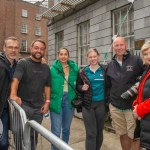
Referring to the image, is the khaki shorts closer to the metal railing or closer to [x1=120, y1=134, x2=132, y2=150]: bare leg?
[x1=120, y1=134, x2=132, y2=150]: bare leg

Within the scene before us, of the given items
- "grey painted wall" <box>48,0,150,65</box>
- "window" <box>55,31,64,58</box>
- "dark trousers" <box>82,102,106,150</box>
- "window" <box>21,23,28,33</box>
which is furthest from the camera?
"window" <box>21,23,28,33</box>

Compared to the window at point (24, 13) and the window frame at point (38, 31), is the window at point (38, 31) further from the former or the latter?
the window at point (24, 13)

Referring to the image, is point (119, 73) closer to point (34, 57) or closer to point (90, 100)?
point (90, 100)

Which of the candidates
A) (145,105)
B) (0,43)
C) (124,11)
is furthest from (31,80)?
(0,43)

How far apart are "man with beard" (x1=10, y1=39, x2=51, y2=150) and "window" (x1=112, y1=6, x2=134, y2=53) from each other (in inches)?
208

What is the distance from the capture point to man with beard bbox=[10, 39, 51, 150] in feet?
12.2

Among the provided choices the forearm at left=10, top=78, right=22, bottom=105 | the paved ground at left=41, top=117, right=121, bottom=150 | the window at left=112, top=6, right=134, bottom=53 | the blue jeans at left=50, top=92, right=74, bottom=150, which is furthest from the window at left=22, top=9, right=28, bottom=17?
the forearm at left=10, top=78, right=22, bottom=105

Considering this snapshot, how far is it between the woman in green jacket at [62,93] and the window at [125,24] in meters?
4.71

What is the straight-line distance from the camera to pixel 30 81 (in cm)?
383

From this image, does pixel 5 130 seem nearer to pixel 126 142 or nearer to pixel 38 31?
pixel 126 142

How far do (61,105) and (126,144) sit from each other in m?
1.29

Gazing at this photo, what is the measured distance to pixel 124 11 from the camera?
8977mm

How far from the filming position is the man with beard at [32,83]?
12.2 feet

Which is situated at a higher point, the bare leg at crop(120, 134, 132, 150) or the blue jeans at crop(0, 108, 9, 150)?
the blue jeans at crop(0, 108, 9, 150)
